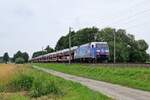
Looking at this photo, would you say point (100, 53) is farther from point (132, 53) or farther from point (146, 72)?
point (132, 53)

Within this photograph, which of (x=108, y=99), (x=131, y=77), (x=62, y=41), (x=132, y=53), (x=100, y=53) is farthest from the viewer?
(x=62, y=41)

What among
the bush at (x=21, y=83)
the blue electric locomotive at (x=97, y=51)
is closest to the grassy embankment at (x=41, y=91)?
the bush at (x=21, y=83)

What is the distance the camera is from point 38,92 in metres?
25.7

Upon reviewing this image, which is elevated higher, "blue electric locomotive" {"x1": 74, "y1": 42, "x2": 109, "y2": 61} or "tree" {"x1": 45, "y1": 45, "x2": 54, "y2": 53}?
"tree" {"x1": 45, "y1": 45, "x2": 54, "y2": 53}

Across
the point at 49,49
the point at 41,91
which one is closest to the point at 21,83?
the point at 41,91

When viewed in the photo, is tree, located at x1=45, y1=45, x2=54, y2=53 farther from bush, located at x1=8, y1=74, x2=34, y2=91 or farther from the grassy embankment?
bush, located at x1=8, y1=74, x2=34, y2=91

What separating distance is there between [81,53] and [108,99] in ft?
167

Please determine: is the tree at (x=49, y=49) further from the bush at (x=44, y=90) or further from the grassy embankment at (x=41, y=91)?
the bush at (x=44, y=90)

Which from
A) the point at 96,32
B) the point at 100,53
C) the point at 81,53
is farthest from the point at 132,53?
the point at 100,53

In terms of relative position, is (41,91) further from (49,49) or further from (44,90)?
(49,49)

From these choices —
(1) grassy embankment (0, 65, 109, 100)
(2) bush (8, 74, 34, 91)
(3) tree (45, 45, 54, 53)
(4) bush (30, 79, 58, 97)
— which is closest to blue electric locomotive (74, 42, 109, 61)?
(1) grassy embankment (0, 65, 109, 100)

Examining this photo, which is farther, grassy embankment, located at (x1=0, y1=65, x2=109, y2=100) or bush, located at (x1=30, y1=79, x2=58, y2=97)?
bush, located at (x1=30, y1=79, x2=58, y2=97)

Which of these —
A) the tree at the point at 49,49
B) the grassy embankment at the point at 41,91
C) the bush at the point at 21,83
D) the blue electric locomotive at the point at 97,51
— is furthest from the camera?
the tree at the point at 49,49

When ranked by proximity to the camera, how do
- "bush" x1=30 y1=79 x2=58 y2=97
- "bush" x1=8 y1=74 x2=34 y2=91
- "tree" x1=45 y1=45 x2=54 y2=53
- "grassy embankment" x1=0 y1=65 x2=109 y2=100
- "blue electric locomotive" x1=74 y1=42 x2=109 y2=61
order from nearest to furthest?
"grassy embankment" x1=0 y1=65 x2=109 y2=100
"bush" x1=30 y1=79 x2=58 y2=97
"bush" x1=8 y1=74 x2=34 y2=91
"blue electric locomotive" x1=74 y1=42 x2=109 y2=61
"tree" x1=45 y1=45 x2=54 y2=53
